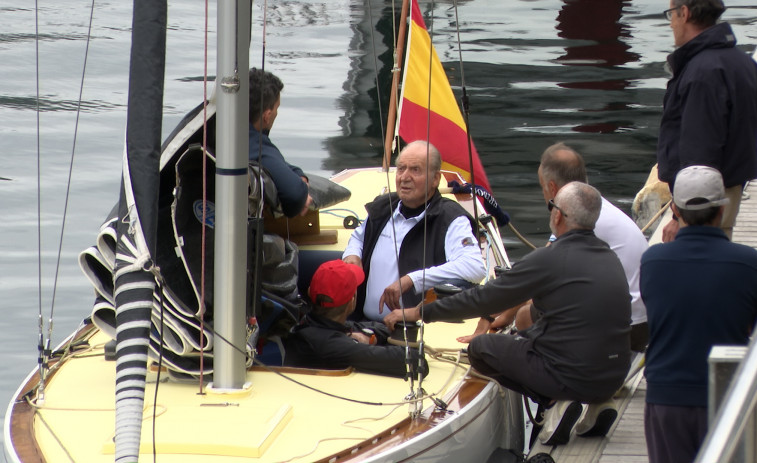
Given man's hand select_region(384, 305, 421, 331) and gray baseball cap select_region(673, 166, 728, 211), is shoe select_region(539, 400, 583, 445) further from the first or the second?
gray baseball cap select_region(673, 166, 728, 211)

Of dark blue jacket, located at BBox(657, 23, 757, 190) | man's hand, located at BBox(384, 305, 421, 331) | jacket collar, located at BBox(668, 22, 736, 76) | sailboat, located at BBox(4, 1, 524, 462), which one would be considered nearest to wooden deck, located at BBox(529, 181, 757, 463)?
sailboat, located at BBox(4, 1, 524, 462)

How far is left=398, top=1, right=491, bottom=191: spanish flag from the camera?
7.61 m

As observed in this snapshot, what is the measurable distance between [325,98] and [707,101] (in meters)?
11.3

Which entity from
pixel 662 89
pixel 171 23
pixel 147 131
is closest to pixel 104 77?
pixel 171 23

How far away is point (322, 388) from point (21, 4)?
687 inches

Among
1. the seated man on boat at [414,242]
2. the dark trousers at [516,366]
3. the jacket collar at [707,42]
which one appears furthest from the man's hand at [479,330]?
the jacket collar at [707,42]

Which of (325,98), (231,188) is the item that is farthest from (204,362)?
(325,98)

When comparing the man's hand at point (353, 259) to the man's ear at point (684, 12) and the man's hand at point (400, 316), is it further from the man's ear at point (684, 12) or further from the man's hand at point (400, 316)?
the man's ear at point (684, 12)

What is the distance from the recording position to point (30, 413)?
14.6 ft

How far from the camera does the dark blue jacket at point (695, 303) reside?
12.0 feet

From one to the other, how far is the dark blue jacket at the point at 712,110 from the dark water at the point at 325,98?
4.78 meters

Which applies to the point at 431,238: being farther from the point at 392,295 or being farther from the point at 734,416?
the point at 734,416

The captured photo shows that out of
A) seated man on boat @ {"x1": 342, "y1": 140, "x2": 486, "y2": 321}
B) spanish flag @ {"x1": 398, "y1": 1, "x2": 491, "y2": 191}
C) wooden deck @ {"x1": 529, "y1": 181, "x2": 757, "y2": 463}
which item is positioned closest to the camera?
wooden deck @ {"x1": 529, "y1": 181, "x2": 757, "y2": 463}

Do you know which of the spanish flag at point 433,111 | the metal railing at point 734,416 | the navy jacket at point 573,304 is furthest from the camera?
the spanish flag at point 433,111
